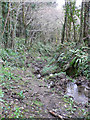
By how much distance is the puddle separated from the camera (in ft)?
18.6

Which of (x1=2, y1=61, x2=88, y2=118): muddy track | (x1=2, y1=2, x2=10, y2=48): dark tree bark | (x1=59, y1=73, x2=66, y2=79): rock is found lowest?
(x1=2, y1=61, x2=88, y2=118): muddy track

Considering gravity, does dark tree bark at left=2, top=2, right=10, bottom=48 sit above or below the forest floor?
above

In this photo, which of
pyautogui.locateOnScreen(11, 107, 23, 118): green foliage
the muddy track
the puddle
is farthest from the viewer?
the puddle

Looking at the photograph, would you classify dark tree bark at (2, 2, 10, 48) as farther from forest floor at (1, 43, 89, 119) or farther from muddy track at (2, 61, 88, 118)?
muddy track at (2, 61, 88, 118)

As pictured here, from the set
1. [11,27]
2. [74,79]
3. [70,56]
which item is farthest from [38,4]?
[74,79]

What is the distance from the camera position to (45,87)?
24.0 feet

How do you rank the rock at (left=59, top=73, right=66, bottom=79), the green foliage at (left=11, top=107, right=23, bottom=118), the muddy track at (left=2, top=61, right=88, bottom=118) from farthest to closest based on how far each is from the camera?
the rock at (left=59, top=73, right=66, bottom=79) → the muddy track at (left=2, top=61, right=88, bottom=118) → the green foliage at (left=11, top=107, right=23, bottom=118)

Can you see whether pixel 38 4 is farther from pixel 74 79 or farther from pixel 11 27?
pixel 74 79

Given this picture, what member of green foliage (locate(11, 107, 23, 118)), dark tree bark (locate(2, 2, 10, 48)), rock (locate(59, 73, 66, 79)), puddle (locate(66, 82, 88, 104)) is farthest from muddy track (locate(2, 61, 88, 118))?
dark tree bark (locate(2, 2, 10, 48))

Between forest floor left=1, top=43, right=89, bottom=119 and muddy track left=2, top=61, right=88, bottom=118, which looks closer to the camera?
forest floor left=1, top=43, right=89, bottom=119

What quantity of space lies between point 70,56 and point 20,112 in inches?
217

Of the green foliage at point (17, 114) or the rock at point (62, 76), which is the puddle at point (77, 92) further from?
the green foliage at point (17, 114)

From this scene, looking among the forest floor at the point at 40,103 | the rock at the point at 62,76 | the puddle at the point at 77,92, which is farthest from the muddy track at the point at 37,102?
the rock at the point at 62,76

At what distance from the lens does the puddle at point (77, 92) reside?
5.66m
